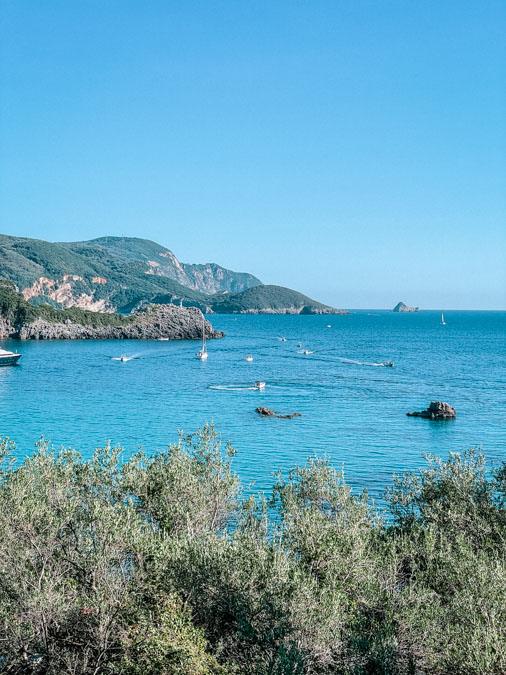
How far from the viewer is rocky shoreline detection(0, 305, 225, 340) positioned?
151375 mm

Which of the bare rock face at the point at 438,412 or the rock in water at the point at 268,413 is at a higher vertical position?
the bare rock face at the point at 438,412

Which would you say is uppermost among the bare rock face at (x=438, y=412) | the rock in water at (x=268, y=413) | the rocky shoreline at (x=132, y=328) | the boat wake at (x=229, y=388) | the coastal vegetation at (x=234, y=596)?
the rocky shoreline at (x=132, y=328)

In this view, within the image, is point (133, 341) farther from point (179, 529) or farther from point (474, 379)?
point (179, 529)

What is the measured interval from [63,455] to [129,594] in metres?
9.94

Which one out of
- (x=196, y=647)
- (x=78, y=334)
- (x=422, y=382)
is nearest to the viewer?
(x=196, y=647)

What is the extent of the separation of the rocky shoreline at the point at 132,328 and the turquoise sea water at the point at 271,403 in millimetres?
26872

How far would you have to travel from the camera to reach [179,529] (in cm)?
2038

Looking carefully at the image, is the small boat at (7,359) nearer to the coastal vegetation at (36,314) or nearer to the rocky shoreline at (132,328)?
the rocky shoreline at (132,328)

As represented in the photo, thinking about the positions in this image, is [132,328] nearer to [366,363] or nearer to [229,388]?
[366,363]

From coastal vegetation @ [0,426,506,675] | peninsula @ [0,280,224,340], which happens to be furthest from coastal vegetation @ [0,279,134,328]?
coastal vegetation @ [0,426,506,675]

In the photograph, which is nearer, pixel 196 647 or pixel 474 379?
pixel 196 647

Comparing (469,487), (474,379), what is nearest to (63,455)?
(469,487)

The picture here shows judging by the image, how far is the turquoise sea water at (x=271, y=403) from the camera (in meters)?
46.7

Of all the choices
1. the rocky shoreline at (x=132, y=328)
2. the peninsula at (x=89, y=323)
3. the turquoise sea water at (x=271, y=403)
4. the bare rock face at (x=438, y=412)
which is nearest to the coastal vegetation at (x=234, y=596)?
the turquoise sea water at (x=271, y=403)
